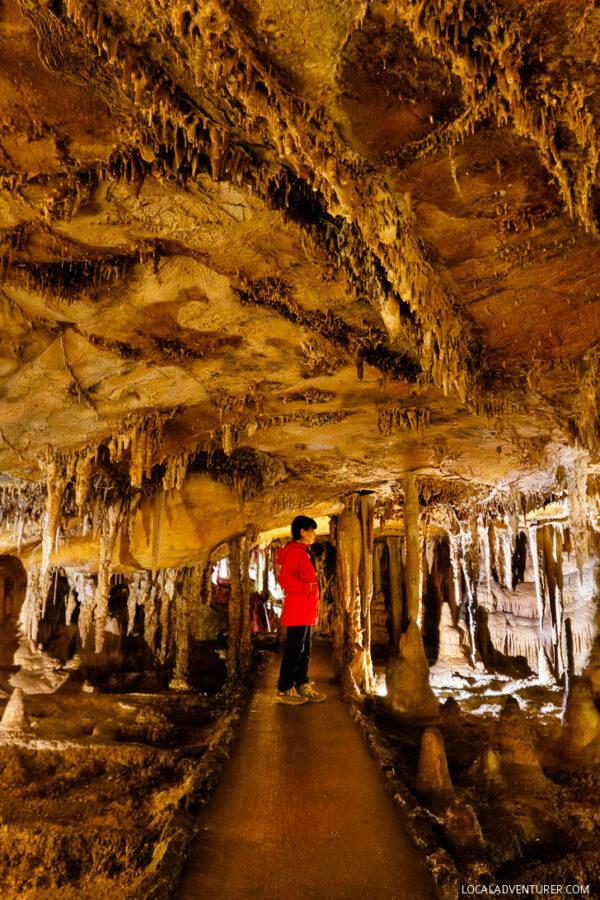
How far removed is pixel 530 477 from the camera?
979 cm

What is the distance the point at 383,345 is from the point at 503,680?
9.47m

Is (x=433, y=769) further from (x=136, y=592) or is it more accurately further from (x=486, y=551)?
(x=136, y=592)

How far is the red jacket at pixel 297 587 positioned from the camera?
22.1 feet

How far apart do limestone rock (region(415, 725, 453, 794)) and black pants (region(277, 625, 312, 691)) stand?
2106 millimetres

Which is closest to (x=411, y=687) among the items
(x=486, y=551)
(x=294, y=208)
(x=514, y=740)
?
(x=514, y=740)

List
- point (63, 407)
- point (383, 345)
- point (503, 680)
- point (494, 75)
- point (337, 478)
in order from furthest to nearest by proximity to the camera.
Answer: point (503, 680) → point (337, 478) → point (63, 407) → point (383, 345) → point (494, 75)

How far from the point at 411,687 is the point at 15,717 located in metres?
5.54

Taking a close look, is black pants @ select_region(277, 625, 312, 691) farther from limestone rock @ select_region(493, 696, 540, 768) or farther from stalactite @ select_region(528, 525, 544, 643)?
stalactite @ select_region(528, 525, 544, 643)

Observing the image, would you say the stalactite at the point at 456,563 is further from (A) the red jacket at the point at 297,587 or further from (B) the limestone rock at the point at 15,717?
(B) the limestone rock at the point at 15,717

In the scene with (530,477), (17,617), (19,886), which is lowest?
(19,886)

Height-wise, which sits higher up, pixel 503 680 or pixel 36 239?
pixel 36 239

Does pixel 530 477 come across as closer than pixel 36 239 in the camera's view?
No

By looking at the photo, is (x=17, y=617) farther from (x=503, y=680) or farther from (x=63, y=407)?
(x=503, y=680)

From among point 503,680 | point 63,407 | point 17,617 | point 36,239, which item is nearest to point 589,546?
point 503,680
